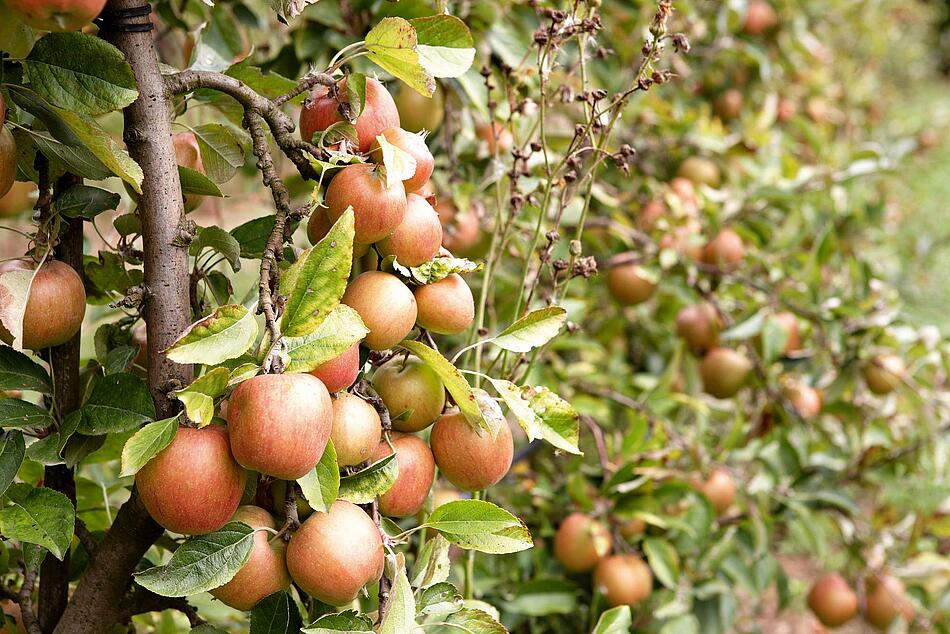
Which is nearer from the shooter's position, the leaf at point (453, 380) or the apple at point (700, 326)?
the leaf at point (453, 380)

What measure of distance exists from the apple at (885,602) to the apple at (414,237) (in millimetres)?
1250

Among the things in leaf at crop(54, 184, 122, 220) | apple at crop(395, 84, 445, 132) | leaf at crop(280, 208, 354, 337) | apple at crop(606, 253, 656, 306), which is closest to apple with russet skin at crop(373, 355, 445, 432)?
leaf at crop(280, 208, 354, 337)

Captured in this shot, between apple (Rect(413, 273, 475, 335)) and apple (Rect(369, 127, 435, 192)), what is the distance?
0.22 ft

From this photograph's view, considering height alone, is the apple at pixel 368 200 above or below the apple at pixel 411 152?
below

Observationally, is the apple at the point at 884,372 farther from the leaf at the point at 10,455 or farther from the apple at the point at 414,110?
the leaf at the point at 10,455

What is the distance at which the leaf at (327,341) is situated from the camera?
482mm

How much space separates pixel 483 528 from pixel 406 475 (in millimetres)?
62

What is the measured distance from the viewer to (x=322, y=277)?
489 mm

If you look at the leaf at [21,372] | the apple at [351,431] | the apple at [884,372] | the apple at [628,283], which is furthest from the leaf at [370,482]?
the apple at [884,372]

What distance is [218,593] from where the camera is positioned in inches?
21.1

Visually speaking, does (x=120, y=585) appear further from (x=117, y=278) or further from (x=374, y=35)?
(x=374, y=35)

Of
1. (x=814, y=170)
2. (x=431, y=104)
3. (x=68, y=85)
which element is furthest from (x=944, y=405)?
(x=68, y=85)

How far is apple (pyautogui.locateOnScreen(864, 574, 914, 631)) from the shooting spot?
1464 mm

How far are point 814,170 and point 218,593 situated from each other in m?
1.42
